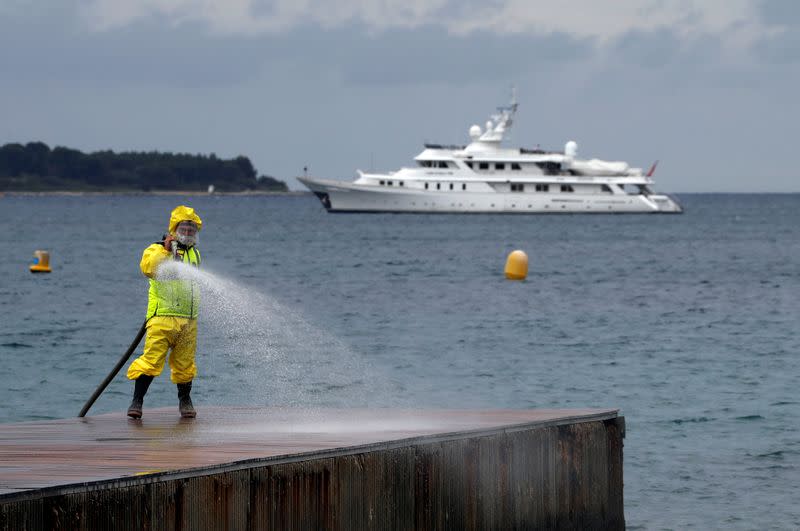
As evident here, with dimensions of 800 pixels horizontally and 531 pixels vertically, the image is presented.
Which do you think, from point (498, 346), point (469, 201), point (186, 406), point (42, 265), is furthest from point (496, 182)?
point (186, 406)

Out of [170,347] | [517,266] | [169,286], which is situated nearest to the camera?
[169,286]

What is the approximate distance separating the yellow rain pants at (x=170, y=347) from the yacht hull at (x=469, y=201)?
99.6 metres

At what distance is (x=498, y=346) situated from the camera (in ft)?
91.7

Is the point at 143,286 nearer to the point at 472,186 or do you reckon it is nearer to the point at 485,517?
the point at 485,517

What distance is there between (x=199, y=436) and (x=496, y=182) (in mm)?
102556

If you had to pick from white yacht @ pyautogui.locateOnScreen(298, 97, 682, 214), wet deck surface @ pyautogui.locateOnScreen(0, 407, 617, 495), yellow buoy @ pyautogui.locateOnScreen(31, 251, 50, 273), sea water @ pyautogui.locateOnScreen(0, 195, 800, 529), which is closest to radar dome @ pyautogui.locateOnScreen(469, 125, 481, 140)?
white yacht @ pyautogui.locateOnScreen(298, 97, 682, 214)

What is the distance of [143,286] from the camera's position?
150ft

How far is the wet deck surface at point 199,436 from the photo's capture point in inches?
296

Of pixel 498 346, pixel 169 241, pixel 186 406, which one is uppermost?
pixel 169 241

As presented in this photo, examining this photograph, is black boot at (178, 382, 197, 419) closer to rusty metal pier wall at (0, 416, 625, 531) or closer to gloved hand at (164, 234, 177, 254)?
gloved hand at (164, 234, 177, 254)

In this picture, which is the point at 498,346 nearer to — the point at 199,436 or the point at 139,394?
the point at 139,394

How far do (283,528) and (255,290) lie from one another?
121 ft

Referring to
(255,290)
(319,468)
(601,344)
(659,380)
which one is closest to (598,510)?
(319,468)

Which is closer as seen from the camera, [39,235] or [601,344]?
[601,344]
